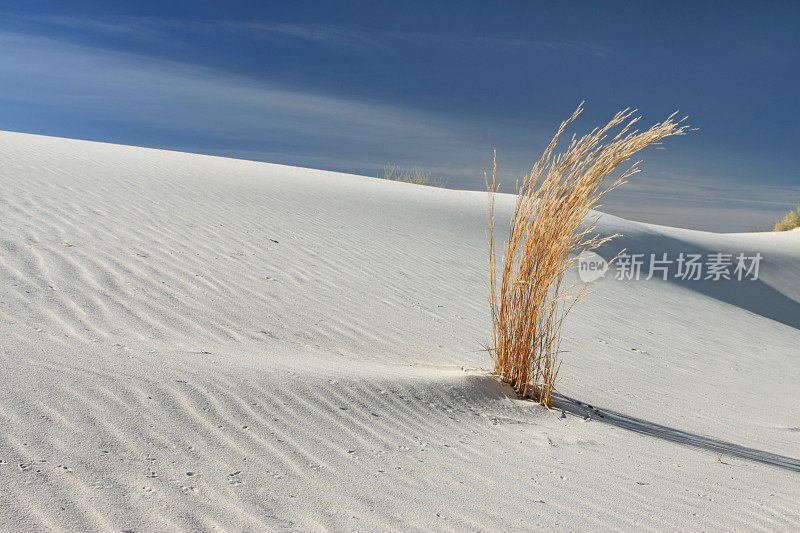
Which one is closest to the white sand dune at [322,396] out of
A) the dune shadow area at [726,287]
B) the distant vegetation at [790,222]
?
the dune shadow area at [726,287]

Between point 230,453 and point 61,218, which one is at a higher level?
point 61,218

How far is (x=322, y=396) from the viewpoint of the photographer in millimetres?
3258

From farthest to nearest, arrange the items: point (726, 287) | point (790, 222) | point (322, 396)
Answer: point (790, 222)
point (726, 287)
point (322, 396)

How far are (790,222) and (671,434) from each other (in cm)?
2605

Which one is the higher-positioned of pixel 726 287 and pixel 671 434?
pixel 726 287

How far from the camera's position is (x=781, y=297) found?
12.8 meters

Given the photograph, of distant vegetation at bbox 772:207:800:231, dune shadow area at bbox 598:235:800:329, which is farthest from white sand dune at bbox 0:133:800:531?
distant vegetation at bbox 772:207:800:231

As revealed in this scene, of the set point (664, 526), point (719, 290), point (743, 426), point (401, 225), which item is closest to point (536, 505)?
point (664, 526)

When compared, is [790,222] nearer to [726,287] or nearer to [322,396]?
[726,287]

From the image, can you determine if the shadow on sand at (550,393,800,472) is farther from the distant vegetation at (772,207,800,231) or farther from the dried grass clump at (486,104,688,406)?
the distant vegetation at (772,207,800,231)

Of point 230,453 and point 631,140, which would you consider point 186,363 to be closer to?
point 230,453

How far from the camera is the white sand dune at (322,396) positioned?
89.8 inches

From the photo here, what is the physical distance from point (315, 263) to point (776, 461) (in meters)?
4.69

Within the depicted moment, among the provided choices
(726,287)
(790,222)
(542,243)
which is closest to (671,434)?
(542,243)
